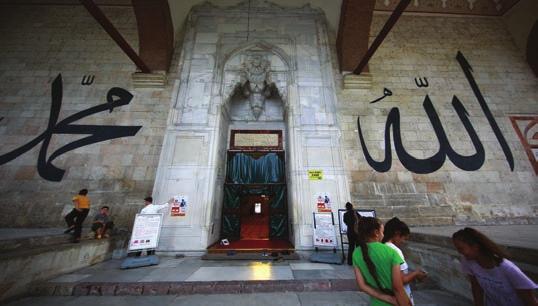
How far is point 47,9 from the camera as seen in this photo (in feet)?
25.0

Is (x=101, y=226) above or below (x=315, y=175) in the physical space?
below

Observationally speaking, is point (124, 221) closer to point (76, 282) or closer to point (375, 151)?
point (76, 282)

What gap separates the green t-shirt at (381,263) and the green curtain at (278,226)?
A: 4.87m

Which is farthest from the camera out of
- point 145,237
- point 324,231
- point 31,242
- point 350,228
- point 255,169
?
point 255,169

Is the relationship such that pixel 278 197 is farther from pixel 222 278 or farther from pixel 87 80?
pixel 87 80

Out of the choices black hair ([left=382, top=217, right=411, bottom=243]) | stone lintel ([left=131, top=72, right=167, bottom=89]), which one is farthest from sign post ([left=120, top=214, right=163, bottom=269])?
stone lintel ([left=131, top=72, right=167, bottom=89])

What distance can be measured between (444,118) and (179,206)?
8285 millimetres

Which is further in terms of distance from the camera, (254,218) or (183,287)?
(254,218)

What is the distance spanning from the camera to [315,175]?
5.29 m

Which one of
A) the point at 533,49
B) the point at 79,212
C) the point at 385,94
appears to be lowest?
the point at 79,212

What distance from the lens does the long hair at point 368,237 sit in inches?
49.9

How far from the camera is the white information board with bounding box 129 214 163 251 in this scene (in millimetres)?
3823

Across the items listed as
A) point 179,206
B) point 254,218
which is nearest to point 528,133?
point 254,218

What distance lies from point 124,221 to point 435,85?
1037 centimetres
